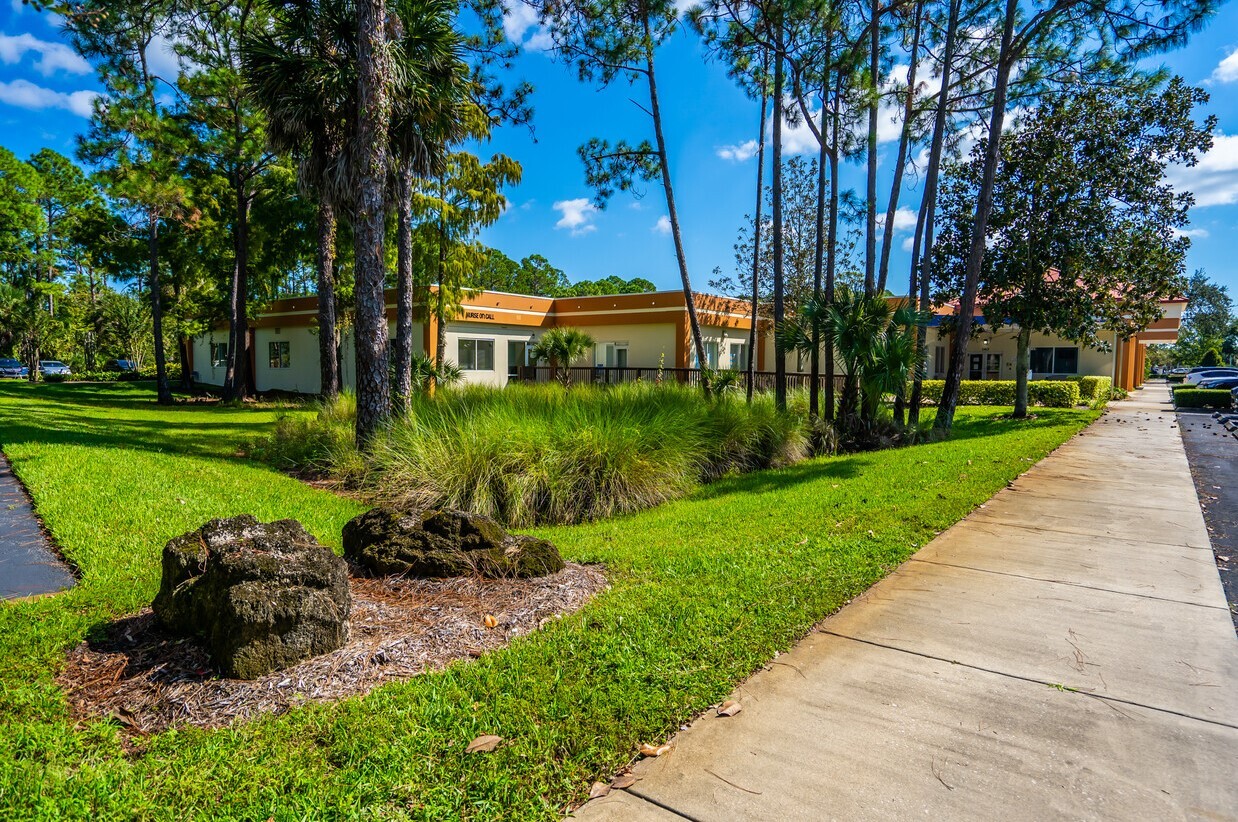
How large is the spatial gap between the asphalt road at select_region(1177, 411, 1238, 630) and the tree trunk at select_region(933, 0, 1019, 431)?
4.37 metres

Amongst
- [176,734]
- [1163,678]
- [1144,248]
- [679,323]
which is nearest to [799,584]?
[1163,678]

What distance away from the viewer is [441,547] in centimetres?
501

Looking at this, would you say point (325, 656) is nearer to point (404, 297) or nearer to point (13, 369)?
point (404, 297)

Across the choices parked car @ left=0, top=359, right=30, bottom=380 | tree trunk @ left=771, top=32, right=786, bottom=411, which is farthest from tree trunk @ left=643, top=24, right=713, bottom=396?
parked car @ left=0, top=359, right=30, bottom=380

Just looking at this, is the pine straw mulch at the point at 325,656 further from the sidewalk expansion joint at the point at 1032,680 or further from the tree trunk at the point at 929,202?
the tree trunk at the point at 929,202

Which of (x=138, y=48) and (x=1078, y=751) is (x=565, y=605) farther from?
(x=138, y=48)

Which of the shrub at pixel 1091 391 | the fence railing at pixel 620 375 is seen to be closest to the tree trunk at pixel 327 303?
the fence railing at pixel 620 375

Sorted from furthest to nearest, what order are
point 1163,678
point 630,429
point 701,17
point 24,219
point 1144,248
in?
point 24,219 < point 1144,248 < point 701,17 < point 630,429 < point 1163,678

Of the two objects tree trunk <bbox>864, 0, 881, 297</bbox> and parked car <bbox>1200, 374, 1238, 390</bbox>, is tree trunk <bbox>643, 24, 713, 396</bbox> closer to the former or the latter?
tree trunk <bbox>864, 0, 881, 297</bbox>

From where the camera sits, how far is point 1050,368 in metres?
33.7

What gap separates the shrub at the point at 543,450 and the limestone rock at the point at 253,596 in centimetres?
384

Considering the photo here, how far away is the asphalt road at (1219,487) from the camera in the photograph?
557 cm

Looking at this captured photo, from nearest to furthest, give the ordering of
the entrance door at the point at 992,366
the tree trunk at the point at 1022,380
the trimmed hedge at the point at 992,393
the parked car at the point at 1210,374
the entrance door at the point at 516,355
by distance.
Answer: the tree trunk at the point at 1022,380 → the trimmed hedge at the point at 992,393 → the entrance door at the point at 516,355 → the entrance door at the point at 992,366 → the parked car at the point at 1210,374

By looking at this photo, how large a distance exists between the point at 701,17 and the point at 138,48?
1337 cm
